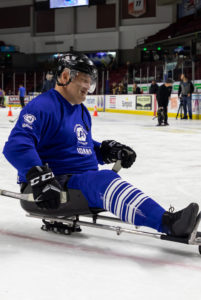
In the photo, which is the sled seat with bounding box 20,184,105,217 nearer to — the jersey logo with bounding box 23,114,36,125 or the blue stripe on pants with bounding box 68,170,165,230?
the blue stripe on pants with bounding box 68,170,165,230

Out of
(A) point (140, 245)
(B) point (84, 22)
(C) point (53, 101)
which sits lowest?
(A) point (140, 245)

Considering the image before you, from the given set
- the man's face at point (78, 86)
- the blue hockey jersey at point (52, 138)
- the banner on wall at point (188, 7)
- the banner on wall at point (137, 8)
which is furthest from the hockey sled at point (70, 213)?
the banner on wall at point (137, 8)

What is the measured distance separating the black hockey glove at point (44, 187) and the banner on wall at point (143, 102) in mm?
15911

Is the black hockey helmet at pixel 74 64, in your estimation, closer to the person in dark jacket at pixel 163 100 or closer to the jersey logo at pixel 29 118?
the jersey logo at pixel 29 118

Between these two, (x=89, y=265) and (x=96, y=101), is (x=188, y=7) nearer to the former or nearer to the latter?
(x=96, y=101)

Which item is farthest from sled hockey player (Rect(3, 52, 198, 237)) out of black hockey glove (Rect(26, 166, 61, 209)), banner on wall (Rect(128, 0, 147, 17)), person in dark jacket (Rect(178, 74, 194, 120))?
banner on wall (Rect(128, 0, 147, 17))

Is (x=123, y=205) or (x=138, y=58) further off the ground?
(x=138, y=58)

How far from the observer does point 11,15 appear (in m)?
33.2

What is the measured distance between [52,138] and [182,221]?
2.36 ft

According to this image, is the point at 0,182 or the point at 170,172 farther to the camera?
the point at 170,172

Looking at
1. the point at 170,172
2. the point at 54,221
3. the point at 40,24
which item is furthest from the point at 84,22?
the point at 54,221

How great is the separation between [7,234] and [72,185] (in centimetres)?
47

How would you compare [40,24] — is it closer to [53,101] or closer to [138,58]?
[138,58]

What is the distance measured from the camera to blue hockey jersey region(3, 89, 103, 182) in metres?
2.03
